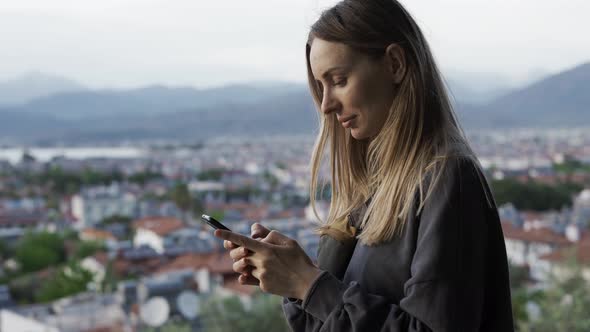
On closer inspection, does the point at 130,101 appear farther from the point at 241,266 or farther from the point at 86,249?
the point at 241,266

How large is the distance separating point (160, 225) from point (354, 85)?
47.1ft

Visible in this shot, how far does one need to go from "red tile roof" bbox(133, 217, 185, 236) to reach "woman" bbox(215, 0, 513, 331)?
13363 mm

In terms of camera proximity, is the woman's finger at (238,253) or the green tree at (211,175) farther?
the green tree at (211,175)

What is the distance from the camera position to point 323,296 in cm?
55

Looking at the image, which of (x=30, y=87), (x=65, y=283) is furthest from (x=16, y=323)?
(x=30, y=87)

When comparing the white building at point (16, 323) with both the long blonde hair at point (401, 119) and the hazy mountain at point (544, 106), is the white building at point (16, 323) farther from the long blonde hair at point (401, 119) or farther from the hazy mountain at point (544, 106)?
the long blonde hair at point (401, 119)

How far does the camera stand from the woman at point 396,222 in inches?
20.5

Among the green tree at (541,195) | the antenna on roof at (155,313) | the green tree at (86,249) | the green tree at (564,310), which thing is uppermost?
the green tree at (564,310)

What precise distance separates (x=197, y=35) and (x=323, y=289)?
1635cm

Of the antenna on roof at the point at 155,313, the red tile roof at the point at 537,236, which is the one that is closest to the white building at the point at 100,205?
the red tile roof at the point at 537,236

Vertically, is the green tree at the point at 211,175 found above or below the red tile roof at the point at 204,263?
below

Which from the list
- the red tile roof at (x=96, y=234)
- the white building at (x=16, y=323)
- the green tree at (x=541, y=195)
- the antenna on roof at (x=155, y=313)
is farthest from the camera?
the red tile roof at (x=96, y=234)

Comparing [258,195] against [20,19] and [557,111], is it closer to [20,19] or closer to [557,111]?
[20,19]

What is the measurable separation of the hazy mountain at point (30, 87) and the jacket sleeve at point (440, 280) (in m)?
20.5
